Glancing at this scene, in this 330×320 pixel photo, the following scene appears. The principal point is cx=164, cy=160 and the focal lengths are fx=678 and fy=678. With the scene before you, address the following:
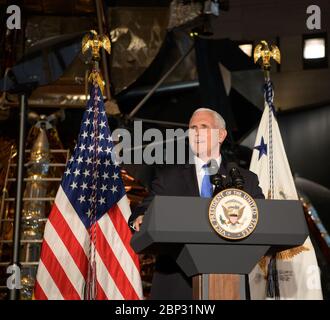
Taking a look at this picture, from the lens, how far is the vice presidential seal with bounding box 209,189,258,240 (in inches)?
119

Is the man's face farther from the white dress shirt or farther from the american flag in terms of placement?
the american flag

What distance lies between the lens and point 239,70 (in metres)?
8.79

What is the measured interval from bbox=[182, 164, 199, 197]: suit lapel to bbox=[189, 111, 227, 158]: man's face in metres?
0.10

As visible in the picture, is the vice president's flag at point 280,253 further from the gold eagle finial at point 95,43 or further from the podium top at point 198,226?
the podium top at point 198,226

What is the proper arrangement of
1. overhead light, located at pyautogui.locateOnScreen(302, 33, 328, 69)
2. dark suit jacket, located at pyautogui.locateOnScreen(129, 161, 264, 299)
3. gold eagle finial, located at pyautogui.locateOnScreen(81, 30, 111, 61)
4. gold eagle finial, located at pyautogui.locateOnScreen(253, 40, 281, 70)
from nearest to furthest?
dark suit jacket, located at pyautogui.locateOnScreen(129, 161, 264, 299) < gold eagle finial, located at pyautogui.locateOnScreen(81, 30, 111, 61) < gold eagle finial, located at pyautogui.locateOnScreen(253, 40, 281, 70) < overhead light, located at pyautogui.locateOnScreen(302, 33, 328, 69)

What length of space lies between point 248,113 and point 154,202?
6.14 metres

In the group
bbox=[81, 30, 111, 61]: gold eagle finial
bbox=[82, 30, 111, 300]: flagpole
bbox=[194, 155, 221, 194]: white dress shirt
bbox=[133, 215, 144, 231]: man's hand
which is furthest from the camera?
bbox=[81, 30, 111, 61]: gold eagle finial

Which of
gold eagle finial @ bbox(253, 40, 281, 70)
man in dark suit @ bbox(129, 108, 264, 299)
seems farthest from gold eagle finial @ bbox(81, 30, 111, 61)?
man in dark suit @ bbox(129, 108, 264, 299)

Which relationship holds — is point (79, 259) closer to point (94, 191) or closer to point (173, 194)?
point (94, 191)

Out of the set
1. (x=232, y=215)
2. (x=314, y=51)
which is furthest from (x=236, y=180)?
(x=314, y=51)

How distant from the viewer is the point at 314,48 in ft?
36.9

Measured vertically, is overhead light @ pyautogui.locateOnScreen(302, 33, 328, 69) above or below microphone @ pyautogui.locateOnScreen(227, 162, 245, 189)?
above

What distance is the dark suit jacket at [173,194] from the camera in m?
3.69

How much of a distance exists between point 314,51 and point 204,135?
7.90 meters
